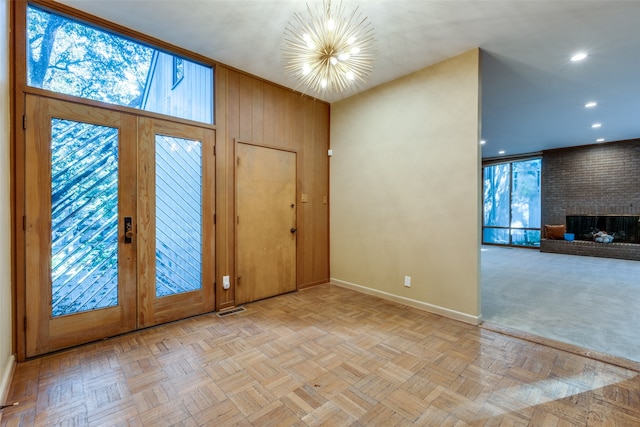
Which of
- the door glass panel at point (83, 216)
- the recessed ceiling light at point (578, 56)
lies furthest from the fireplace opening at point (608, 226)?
the door glass panel at point (83, 216)

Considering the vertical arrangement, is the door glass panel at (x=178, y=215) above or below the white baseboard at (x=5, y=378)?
above

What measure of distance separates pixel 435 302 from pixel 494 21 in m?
2.88

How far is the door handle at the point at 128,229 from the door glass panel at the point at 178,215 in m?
0.23

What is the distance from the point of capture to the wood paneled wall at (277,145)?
3.38 m

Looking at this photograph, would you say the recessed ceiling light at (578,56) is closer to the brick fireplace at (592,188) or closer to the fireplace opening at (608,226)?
the brick fireplace at (592,188)

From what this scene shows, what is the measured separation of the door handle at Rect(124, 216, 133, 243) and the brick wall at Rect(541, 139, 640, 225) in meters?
9.87

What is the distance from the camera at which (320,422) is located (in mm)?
1618

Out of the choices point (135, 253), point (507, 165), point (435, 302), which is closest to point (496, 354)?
point (435, 302)

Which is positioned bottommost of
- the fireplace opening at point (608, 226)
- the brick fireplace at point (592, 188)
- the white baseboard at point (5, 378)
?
the white baseboard at point (5, 378)

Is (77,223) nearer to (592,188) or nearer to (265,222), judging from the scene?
(265,222)

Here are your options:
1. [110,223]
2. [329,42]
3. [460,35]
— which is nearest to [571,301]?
[460,35]

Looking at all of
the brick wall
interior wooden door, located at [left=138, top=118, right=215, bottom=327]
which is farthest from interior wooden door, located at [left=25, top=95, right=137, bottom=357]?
the brick wall

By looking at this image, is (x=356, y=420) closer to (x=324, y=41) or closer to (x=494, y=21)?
(x=324, y=41)

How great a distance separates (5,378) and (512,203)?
1087 cm
